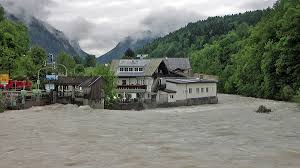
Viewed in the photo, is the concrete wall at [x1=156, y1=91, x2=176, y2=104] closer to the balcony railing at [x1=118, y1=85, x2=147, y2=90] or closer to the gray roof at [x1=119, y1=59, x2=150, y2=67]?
the balcony railing at [x1=118, y1=85, x2=147, y2=90]

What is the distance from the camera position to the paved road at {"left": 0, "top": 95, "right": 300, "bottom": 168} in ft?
73.3

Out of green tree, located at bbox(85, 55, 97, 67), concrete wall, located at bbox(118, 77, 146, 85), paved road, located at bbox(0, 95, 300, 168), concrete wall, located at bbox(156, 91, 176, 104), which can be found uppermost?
green tree, located at bbox(85, 55, 97, 67)

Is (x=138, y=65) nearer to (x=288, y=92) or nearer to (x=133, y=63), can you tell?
(x=133, y=63)

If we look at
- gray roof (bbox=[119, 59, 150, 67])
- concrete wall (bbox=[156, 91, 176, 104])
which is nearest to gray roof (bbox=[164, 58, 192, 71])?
gray roof (bbox=[119, 59, 150, 67])

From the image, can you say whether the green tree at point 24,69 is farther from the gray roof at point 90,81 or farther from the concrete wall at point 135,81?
the concrete wall at point 135,81

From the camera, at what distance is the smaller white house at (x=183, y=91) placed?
73.6 meters

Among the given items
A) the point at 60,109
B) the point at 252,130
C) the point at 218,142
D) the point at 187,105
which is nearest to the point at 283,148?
the point at 218,142

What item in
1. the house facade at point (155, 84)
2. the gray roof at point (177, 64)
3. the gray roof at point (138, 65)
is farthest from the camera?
the gray roof at point (177, 64)

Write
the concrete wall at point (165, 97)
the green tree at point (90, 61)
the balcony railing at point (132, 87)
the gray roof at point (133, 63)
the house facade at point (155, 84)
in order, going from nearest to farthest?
the concrete wall at point (165, 97), the house facade at point (155, 84), the balcony railing at point (132, 87), the gray roof at point (133, 63), the green tree at point (90, 61)

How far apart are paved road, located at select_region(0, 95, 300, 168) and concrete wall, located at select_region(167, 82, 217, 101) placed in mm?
30388

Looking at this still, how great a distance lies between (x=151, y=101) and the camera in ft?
227

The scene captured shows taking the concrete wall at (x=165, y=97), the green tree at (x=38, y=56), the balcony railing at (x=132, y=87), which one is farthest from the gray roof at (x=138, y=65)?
the green tree at (x=38, y=56)

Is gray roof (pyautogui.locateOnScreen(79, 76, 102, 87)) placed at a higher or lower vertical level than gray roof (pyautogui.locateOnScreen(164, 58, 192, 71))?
lower

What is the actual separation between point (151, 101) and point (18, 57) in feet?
67.5
